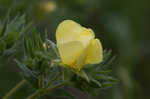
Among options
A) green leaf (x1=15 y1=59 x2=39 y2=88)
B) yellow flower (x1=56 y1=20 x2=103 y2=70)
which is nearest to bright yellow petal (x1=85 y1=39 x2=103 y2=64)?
yellow flower (x1=56 y1=20 x2=103 y2=70)

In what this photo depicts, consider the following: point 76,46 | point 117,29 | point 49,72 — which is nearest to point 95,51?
point 76,46

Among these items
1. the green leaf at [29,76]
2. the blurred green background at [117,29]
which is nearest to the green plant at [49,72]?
the green leaf at [29,76]

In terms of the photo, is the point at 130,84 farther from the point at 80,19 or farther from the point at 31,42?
the point at 31,42

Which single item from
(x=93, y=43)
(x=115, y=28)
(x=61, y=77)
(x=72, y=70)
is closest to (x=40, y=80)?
(x=61, y=77)

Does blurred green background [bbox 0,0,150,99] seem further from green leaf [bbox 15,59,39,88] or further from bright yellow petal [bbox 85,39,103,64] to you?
bright yellow petal [bbox 85,39,103,64]

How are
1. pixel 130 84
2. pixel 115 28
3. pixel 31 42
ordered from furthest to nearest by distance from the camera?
1. pixel 115 28
2. pixel 130 84
3. pixel 31 42

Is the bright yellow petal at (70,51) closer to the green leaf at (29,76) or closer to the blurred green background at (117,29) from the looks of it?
the green leaf at (29,76)
